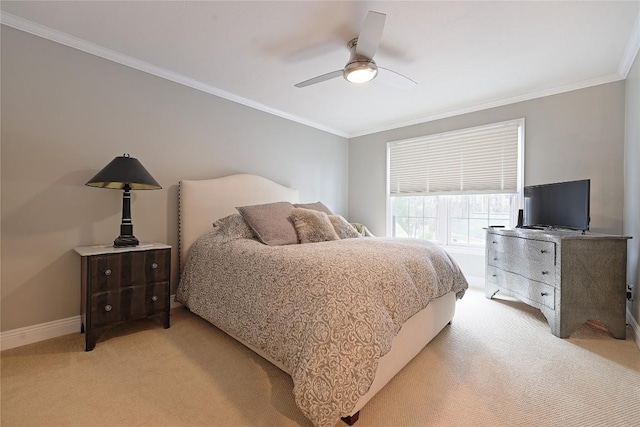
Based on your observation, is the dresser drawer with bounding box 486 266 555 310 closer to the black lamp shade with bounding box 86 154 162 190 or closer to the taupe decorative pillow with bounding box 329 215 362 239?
the taupe decorative pillow with bounding box 329 215 362 239

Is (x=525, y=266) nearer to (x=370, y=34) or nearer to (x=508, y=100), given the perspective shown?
(x=508, y=100)

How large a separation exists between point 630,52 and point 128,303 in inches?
183

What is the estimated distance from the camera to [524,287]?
272cm

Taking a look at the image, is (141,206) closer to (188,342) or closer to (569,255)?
(188,342)

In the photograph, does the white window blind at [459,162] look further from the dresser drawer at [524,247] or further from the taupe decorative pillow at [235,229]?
the taupe decorative pillow at [235,229]

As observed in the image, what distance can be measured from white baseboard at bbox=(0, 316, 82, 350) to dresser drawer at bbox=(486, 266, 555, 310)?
13.3 feet

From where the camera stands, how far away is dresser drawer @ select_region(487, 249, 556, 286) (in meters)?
2.42

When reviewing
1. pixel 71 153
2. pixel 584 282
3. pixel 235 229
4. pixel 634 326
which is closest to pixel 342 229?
pixel 235 229

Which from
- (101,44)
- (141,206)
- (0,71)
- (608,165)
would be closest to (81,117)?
(0,71)

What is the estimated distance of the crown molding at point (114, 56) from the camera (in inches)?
80.9

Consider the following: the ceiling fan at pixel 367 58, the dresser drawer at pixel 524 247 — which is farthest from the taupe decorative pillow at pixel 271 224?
the dresser drawer at pixel 524 247

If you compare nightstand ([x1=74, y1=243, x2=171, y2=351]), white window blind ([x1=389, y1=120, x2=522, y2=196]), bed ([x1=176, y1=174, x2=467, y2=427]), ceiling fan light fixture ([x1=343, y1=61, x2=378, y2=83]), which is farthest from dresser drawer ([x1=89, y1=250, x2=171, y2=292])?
white window blind ([x1=389, y1=120, x2=522, y2=196])

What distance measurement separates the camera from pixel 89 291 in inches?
78.1

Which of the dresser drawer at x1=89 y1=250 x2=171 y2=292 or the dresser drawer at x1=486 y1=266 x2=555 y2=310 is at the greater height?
the dresser drawer at x1=89 y1=250 x2=171 y2=292
